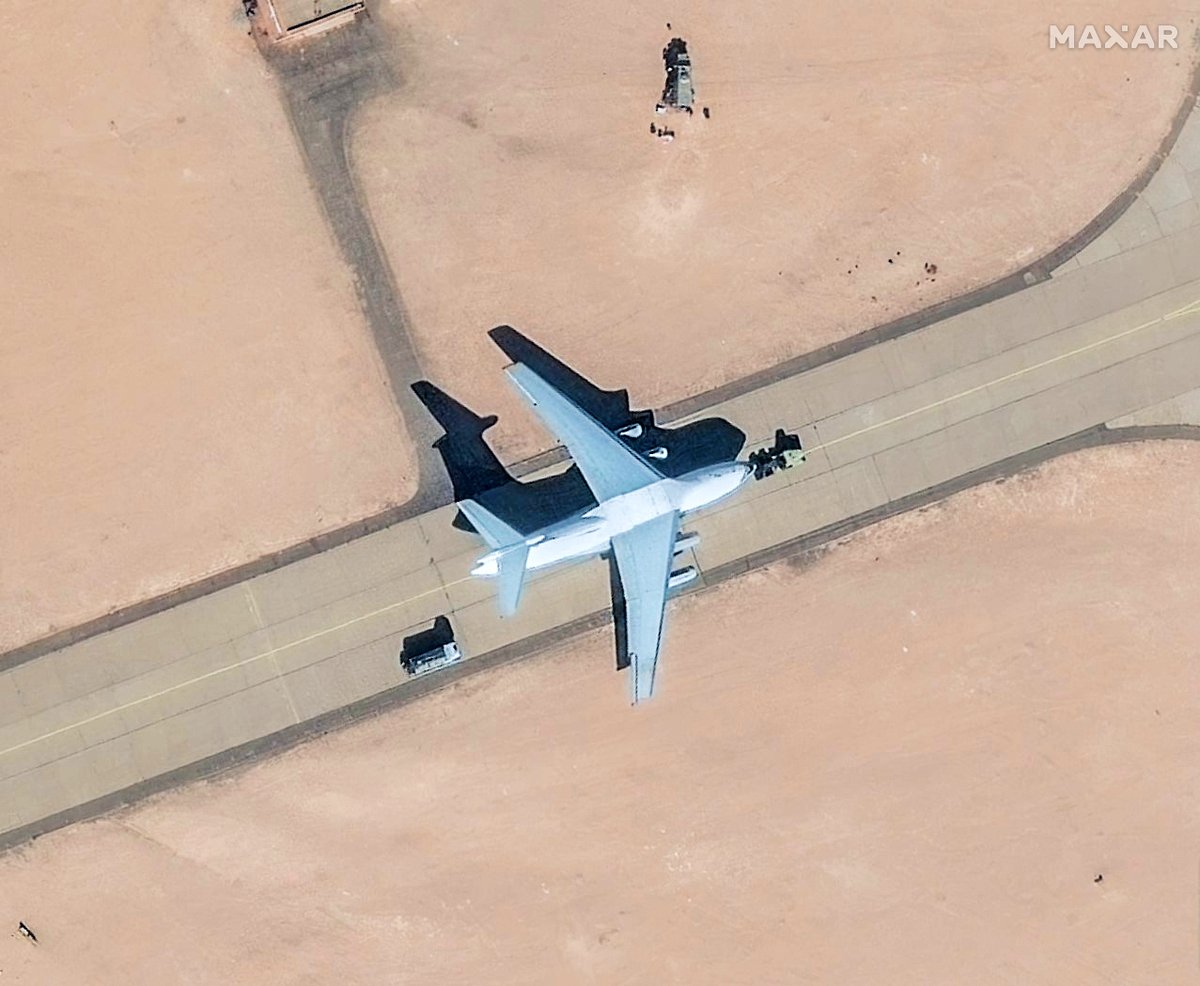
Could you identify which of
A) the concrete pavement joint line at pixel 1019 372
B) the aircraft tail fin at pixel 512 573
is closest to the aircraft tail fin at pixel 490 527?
the aircraft tail fin at pixel 512 573

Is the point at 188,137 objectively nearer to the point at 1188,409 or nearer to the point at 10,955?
the point at 10,955

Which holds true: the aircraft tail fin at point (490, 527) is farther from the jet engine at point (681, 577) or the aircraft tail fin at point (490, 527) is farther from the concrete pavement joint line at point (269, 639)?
the concrete pavement joint line at point (269, 639)

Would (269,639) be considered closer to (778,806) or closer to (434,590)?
(434,590)

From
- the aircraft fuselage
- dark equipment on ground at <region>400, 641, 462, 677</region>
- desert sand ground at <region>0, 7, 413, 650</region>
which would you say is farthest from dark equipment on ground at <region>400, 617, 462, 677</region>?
desert sand ground at <region>0, 7, 413, 650</region>

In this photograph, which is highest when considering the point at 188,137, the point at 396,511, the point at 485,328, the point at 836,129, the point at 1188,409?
the point at 188,137

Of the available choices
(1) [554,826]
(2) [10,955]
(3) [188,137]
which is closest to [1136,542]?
(1) [554,826]

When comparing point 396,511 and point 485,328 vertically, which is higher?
point 485,328
